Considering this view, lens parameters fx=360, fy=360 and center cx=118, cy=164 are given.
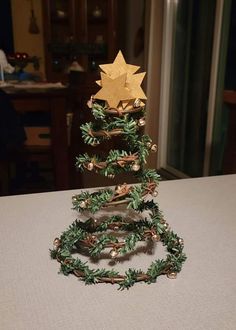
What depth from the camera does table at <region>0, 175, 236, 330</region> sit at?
472 millimetres

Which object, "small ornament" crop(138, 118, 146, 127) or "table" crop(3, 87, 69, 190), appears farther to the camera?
"table" crop(3, 87, 69, 190)

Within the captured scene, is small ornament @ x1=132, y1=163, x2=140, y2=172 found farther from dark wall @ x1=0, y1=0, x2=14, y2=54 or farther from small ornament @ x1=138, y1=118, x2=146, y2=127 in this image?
dark wall @ x1=0, y1=0, x2=14, y2=54

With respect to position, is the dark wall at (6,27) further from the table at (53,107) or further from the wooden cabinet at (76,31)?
the table at (53,107)

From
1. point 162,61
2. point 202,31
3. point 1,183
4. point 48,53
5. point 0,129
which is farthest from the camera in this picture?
point 48,53

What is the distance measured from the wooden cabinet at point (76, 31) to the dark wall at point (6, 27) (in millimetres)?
470

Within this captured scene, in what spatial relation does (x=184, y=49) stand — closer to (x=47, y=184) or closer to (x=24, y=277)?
(x=47, y=184)

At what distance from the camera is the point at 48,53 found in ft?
13.4

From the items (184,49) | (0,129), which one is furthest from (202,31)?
(0,129)

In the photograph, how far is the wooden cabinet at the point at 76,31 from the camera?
13.0 ft

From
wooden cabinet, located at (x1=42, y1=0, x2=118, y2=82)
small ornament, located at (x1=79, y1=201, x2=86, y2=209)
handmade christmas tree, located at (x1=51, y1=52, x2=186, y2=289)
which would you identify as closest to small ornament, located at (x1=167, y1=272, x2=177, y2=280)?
handmade christmas tree, located at (x1=51, y1=52, x2=186, y2=289)

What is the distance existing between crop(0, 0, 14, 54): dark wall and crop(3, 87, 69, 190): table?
221cm

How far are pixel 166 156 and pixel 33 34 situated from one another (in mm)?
2221

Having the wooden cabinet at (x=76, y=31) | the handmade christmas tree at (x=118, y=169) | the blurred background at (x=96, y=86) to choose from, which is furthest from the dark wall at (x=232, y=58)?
the handmade christmas tree at (x=118, y=169)

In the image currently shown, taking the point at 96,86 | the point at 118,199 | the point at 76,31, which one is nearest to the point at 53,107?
the point at 96,86
